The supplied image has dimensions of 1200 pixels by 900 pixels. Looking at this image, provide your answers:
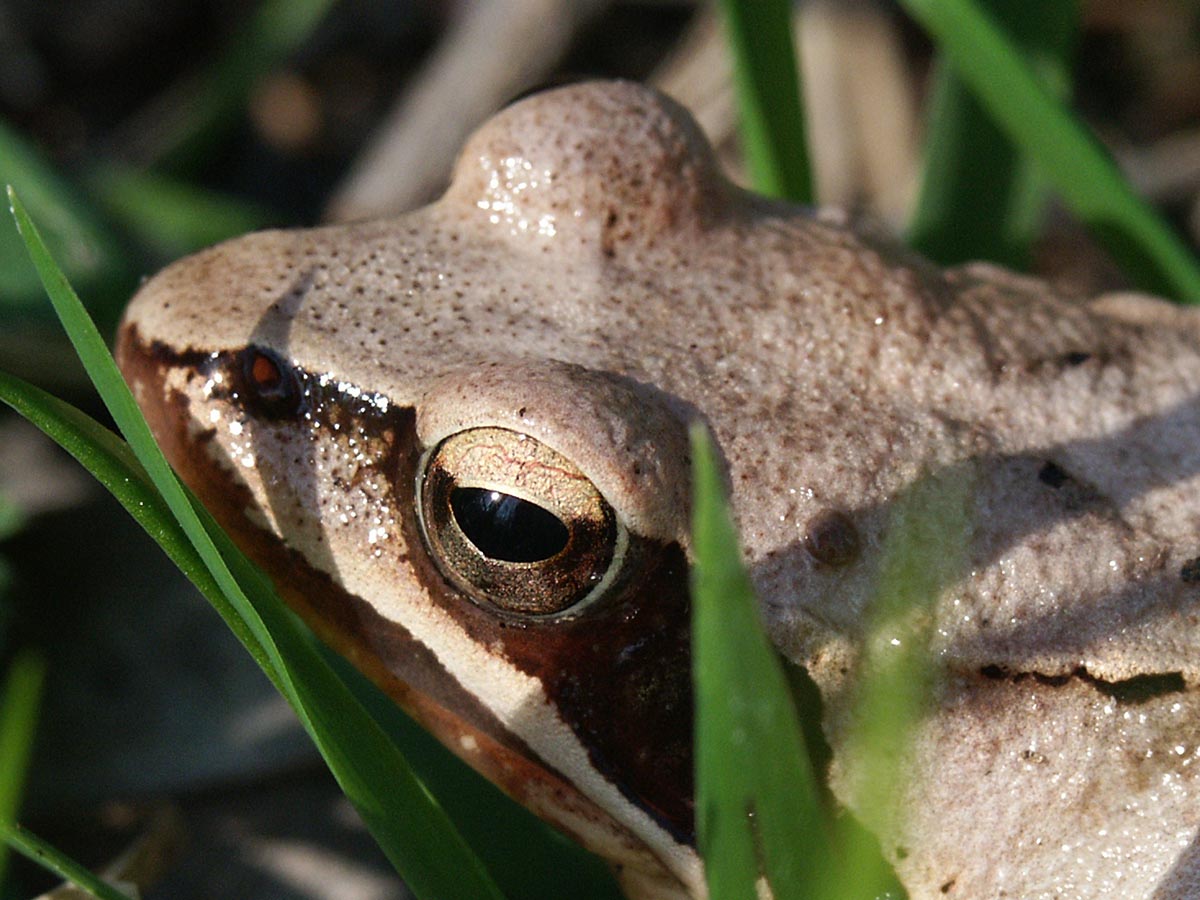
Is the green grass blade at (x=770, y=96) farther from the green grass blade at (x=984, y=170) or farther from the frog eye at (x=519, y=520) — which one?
the frog eye at (x=519, y=520)

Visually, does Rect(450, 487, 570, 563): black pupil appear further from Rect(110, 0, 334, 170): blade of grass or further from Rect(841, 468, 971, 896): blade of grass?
Rect(110, 0, 334, 170): blade of grass

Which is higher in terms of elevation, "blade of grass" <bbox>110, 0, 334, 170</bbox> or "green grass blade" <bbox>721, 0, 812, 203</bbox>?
"green grass blade" <bbox>721, 0, 812, 203</bbox>

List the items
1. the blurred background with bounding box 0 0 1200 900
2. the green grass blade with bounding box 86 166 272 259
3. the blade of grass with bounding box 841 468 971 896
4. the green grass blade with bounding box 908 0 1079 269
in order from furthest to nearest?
the green grass blade with bounding box 86 166 272 259, the green grass blade with bounding box 908 0 1079 269, the blurred background with bounding box 0 0 1200 900, the blade of grass with bounding box 841 468 971 896

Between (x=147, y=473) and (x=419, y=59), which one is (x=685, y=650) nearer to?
(x=147, y=473)


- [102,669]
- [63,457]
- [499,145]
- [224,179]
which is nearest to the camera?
[499,145]

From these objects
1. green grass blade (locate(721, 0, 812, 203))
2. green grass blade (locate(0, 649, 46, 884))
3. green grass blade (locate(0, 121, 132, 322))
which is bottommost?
green grass blade (locate(0, 649, 46, 884))

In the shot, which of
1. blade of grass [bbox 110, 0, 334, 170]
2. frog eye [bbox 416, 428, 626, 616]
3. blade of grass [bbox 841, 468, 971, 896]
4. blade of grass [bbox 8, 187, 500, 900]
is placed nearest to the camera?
blade of grass [bbox 8, 187, 500, 900]

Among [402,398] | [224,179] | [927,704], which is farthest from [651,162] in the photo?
[224,179]

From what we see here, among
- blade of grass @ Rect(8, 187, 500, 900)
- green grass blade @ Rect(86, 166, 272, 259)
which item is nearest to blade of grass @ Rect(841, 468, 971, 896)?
blade of grass @ Rect(8, 187, 500, 900)

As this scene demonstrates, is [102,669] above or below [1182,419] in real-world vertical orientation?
below

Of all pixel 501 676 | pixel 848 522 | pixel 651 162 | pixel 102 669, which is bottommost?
pixel 102 669
